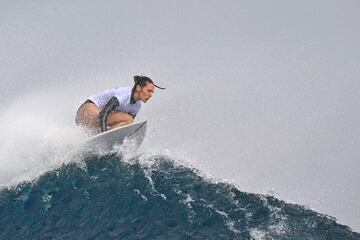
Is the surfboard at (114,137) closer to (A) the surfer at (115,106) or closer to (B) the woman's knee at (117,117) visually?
(A) the surfer at (115,106)

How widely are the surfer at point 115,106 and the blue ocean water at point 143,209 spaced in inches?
29.2

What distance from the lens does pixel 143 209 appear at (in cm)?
812

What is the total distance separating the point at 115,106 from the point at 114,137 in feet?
1.88

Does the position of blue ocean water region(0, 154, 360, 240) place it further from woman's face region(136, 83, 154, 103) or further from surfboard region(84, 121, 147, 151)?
woman's face region(136, 83, 154, 103)

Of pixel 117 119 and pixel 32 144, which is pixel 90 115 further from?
pixel 32 144

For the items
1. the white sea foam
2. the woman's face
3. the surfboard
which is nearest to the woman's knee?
the surfboard

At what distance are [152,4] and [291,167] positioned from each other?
881 cm

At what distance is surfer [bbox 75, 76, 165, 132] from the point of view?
9.42 meters

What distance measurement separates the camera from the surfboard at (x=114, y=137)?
9391mm

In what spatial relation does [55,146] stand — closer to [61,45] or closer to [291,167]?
[291,167]

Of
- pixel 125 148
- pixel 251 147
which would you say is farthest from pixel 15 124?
pixel 251 147

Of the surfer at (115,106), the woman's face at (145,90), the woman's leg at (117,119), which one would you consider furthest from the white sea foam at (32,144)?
the woman's face at (145,90)

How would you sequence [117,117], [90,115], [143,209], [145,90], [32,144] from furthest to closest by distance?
1. [32,144]
2. [90,115]
3. [117,117]
4. [145,90]
5. [143,209]

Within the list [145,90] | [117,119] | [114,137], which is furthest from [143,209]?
[145,90]
